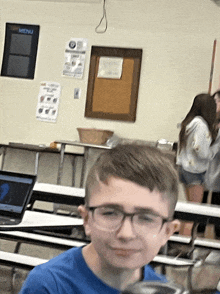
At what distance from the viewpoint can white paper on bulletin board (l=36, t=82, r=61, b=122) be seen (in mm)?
6035

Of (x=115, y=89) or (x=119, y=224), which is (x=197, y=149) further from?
(x=115, y=89)

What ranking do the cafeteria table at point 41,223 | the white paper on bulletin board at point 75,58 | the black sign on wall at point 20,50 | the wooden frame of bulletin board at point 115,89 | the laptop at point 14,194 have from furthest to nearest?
the black sign on wall at point 20,50 < the white paper on bulletin board at point 75,58 < the wooden frame of bulletin board at point 115,89 < the laptop at point 14,194 < the cafeteria table at point 41,223

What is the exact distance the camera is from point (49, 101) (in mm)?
6055

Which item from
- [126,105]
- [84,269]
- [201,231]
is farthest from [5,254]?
[126,105]

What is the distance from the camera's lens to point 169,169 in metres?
0.44

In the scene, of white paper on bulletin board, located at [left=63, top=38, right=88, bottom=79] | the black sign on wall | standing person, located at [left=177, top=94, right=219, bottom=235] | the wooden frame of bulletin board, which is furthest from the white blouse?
the black sign on wall

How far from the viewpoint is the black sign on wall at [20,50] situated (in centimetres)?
611

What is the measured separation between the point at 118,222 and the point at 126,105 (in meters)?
5.46

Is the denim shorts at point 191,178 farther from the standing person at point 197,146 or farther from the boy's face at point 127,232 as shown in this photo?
the boy's face at point 127,232

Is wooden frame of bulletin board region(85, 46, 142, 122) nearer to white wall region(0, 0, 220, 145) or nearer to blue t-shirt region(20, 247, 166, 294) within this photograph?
white wall region(0, 0, 220, 145)

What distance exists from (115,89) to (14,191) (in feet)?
14.7

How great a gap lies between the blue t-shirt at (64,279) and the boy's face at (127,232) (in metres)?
0.03

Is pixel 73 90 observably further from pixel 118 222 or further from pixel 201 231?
pixel 118 222

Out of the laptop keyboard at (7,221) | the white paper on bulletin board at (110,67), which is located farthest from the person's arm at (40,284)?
the white paper on bulletin board at (110,67)
